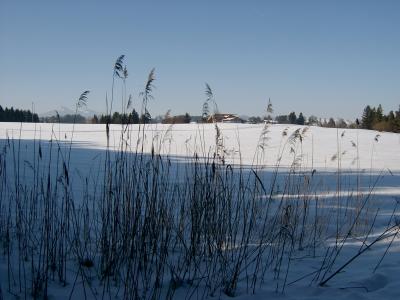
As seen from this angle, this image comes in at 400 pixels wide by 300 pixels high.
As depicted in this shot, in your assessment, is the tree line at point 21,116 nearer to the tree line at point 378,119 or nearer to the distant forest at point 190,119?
the distant forest at point 190,119

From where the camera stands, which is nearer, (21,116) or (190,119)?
(21,116)

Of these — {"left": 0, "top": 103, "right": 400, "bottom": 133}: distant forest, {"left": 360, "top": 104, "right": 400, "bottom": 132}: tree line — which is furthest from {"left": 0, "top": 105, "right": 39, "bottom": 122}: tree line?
{"left": 360, "top": 104, "right": 400, "bottom": 132}: tree line

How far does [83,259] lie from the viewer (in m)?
2.70

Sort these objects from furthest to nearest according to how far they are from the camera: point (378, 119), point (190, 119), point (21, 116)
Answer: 1. point (378, 119)
2. point (190, 119)
3. point (21, 116)

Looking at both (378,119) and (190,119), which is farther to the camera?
(378,119)

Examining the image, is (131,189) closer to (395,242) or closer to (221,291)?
(221,291)

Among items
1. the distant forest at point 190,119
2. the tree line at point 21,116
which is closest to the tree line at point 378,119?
the distant forest at point 190,119

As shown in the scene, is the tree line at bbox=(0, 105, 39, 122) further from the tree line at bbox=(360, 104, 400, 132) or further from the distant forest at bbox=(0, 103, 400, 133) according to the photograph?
the tree line at bbox=(360, 104, 400, 132)

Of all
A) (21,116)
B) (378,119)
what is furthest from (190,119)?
(378,119)

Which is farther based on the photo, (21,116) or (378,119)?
(378,119)

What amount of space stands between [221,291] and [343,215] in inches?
107

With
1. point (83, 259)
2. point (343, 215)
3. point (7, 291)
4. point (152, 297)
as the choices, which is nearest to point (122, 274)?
point (83, 259)

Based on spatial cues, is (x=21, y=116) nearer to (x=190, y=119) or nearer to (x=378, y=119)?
(x=190, y=119)

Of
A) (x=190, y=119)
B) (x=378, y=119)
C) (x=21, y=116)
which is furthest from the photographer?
(x=378, y=119)
